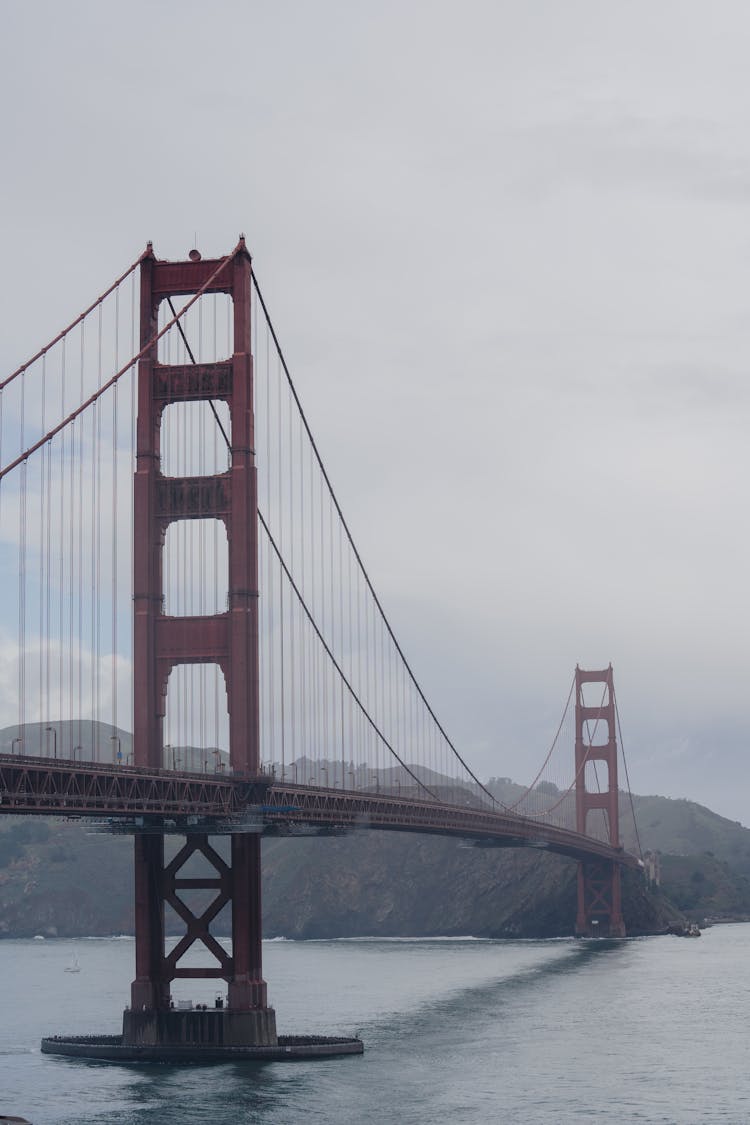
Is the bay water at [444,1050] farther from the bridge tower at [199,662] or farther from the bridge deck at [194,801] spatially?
the bridge deck at [194,801]

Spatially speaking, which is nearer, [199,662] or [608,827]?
[199,662]

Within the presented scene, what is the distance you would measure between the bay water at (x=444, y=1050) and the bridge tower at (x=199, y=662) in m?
2.38

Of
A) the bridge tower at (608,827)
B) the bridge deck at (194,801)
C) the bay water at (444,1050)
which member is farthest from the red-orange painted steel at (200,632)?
the bridge tower at (608,827)

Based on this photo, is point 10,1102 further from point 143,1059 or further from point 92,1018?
point 92,1018

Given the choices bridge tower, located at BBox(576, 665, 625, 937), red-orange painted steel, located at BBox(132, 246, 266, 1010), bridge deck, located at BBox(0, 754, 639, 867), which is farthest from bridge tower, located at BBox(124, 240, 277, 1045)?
bridge tower, located at BBox(576, 665, 625, 937)

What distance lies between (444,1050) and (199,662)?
1754 cm

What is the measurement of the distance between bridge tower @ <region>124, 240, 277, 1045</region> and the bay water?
2.38 m

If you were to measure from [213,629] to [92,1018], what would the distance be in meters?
28.9

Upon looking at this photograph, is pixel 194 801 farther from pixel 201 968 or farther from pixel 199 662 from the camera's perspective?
pixel 201 968

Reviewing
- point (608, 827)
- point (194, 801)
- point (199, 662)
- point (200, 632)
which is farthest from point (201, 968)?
point (608, 827)

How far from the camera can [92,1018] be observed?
84500 mm

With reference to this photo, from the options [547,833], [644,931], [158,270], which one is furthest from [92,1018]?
[644,931]

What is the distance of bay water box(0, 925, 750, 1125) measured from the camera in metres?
52.5

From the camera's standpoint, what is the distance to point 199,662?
210 feet
